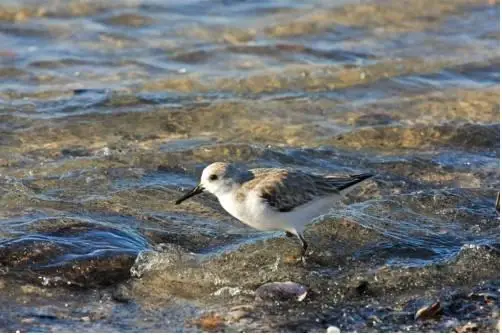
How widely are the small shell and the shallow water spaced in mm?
88

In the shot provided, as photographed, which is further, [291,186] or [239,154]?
[239,154]

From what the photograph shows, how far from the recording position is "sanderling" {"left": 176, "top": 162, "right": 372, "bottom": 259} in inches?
282

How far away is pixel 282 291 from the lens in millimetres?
6633

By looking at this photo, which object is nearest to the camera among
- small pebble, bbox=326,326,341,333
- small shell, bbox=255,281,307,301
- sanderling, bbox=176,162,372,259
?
small pebble, bbox=326,326,341,333

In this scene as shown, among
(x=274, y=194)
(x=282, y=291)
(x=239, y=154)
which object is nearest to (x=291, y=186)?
(x=274, y=194)

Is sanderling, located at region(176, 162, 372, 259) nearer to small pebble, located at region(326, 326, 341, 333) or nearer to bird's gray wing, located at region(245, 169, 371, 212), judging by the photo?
bird's gray wing, located at region(245, 169, 371, 212)

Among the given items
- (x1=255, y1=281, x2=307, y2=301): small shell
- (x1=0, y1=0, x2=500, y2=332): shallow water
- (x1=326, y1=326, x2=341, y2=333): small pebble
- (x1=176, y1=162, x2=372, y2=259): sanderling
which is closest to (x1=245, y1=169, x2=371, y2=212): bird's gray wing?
(x1=176, y1=162, x2=372, y2=259): sanderling

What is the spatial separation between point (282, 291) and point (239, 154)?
9.97ft

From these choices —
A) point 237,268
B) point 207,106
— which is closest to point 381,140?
point 207,106

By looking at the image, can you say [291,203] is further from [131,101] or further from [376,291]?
[131,101]

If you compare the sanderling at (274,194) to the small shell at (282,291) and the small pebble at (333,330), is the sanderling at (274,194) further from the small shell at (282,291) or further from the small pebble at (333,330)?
the small pebble at (333,330)

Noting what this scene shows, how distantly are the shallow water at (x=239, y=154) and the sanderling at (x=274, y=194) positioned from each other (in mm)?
292

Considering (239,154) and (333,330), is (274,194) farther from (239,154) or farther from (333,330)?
(239,154)

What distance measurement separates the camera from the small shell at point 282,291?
6.58 metres
